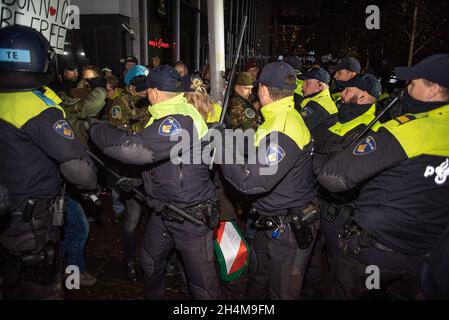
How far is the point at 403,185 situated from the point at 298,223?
0.91m

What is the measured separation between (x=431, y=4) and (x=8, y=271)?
19.3 m

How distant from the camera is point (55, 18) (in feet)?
13.1

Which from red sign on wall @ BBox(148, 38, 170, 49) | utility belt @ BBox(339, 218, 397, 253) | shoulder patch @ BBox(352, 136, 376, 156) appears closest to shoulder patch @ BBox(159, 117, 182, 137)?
shoulder patch @ BBox(352, 136, 376, 156)

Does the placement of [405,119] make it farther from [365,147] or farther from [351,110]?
[351,110]

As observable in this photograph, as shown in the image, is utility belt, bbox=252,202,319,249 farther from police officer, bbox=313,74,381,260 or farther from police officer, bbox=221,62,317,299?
police officer, bbox=313,74,381,260

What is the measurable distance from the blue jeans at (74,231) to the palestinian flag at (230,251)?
5.09 ft

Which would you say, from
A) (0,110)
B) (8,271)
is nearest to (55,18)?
(0,110)

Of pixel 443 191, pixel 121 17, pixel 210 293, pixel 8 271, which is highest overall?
pixel 121 17

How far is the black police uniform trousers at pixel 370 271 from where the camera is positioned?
240 cm

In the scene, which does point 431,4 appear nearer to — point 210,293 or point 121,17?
point 121,17

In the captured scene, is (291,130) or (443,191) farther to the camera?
(291,130)

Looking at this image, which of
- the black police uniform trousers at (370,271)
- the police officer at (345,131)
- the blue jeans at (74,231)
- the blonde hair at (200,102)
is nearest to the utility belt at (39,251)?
the blue jeans at (74,231)

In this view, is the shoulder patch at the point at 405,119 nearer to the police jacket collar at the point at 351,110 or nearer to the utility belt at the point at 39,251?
the police jacket collar at the point at 351,110

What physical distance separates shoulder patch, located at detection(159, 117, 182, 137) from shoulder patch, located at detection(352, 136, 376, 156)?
1.40 m
